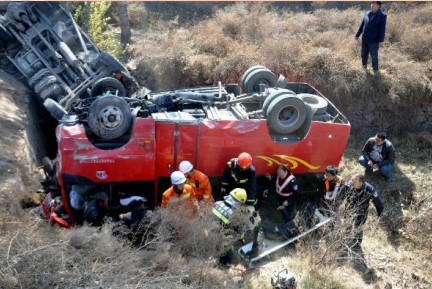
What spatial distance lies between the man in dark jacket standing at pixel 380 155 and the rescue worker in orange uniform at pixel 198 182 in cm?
329

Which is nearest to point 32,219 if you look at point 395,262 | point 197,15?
point 395,262

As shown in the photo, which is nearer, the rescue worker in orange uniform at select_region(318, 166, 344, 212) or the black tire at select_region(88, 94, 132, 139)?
the black tire at select_region(88, 94, 132, 139)

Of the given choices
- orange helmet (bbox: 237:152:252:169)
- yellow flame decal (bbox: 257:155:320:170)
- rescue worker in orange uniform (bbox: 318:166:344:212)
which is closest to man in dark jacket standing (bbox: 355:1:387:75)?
yellow flame decal (bbox: 257:155:320:170)

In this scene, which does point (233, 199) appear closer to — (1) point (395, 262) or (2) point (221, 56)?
(1) point (395, 262)

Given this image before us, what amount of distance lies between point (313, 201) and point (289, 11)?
7882mm

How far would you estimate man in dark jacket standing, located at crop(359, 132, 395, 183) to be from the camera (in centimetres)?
→ 743

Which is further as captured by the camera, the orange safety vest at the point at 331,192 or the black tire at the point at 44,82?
the black tire at the point at 44,82

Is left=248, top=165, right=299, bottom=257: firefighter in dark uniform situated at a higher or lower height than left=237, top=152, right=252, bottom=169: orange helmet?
lower

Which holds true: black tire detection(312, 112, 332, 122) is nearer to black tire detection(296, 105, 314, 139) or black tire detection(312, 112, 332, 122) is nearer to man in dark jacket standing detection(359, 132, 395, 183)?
black tire detection(296, 105, 314, 139)

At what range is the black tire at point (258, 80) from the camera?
7793 mm

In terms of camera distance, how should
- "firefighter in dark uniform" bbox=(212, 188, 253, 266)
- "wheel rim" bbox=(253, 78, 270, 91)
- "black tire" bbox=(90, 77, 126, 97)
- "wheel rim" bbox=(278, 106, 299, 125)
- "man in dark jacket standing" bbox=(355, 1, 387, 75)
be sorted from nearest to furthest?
"firefighter in dark uniform" bbox=(212, 188, 253, 266)
"wheel rim" bbox=(278, 106, 299, 125)
"black tire" bbox=(90, 77, 126, 97)
"wheel rim" bbox=(253, 78, 270, 91)
"man in dark jacket standing" bbox=(355, 1, 387, 75)

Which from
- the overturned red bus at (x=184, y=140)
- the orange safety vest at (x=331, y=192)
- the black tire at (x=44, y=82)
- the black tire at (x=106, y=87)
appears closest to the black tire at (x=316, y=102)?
the overturned red bus at (x=184, y=140)

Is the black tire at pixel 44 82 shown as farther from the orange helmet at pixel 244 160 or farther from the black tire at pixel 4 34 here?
the orange helmet at pixel 244 160

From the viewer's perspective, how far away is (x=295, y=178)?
6.75 metres
